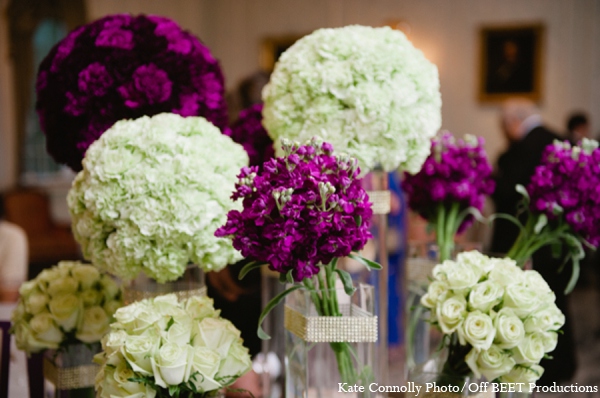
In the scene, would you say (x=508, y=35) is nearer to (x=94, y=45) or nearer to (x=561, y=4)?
(x=561, y=4)

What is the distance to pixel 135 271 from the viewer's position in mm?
1007

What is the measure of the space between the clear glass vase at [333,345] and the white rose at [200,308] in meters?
0.13

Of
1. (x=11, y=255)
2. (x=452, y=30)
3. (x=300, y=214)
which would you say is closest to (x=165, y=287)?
(x=300, y=214)

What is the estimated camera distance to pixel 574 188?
1148 millimetres

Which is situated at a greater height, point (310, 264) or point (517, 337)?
point (310, 264)

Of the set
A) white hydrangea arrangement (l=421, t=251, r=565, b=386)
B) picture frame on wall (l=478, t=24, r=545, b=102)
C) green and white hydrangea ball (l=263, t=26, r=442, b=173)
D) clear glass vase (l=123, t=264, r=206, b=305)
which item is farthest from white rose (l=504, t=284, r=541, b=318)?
picture frame on wall (l=478, t=24, r=545, b=102)

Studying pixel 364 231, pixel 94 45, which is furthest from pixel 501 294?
pixel 94 45

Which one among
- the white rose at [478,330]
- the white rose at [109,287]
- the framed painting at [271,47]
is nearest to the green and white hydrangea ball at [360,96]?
the white rose at [478,330]

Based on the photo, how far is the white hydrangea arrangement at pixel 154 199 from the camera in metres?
0.96

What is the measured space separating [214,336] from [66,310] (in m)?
0.35

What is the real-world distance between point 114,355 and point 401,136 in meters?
0.57

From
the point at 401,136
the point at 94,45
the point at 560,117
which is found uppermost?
the point at 94,45

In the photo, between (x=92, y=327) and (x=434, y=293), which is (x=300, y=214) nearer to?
(x=434, y=293)

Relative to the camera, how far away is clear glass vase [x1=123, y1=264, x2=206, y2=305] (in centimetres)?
109
